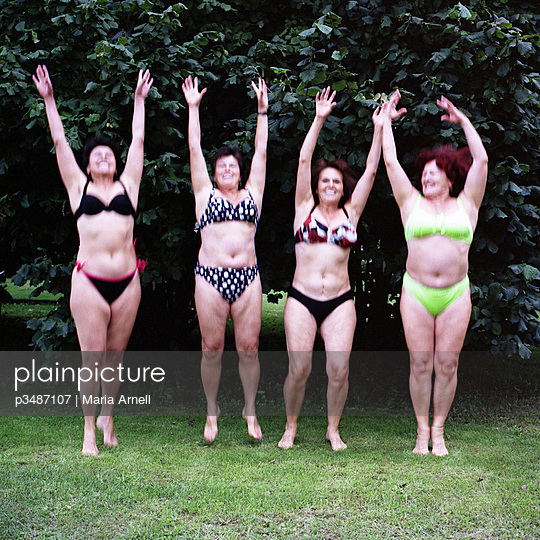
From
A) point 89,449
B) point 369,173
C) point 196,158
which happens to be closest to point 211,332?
point 89,449

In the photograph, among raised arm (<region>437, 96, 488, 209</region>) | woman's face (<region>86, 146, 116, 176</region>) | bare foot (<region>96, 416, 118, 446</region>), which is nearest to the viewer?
raised arm (<region>437, 96, 488, 209</region>)

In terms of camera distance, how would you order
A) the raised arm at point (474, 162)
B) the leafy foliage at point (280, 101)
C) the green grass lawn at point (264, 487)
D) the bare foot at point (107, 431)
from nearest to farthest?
the green grass lawn at point (264, 487) < the raised arm at point (474, 162) < the bare foot at point (107, 431) < the leafy foliage at point (280, 101)

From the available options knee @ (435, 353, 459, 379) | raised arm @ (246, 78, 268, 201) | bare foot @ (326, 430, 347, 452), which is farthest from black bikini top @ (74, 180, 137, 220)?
knee @ (435, 353, 459, 379)

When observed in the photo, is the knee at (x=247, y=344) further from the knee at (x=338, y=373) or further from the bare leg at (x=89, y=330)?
the bare leg at (x=89, y=330)

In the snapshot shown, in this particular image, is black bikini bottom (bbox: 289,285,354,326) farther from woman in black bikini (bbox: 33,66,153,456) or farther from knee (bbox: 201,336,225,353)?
woman in black bikini (bbox: 33,66,153,456)

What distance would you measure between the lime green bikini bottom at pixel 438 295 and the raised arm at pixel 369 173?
0.81m

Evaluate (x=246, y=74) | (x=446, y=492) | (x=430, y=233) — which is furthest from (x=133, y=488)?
(x=246, y=74)

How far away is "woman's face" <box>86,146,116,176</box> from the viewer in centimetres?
496

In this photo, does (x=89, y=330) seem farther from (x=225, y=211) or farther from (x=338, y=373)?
(x=338, y=373)

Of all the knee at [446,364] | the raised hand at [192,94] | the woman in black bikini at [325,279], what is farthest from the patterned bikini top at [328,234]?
the raised hand at [192,94]

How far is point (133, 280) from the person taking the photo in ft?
16.4

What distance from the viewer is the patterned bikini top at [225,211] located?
5098 mm

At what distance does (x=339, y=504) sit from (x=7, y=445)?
2889 mm

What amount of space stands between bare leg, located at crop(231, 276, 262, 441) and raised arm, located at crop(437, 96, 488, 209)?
1.83m
